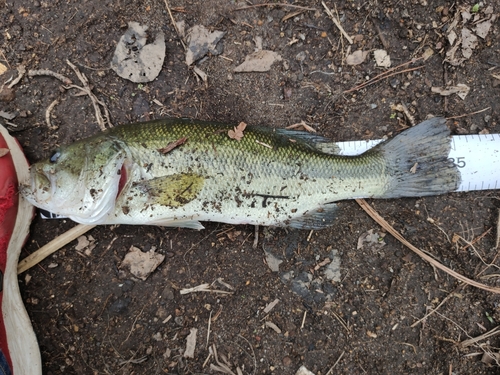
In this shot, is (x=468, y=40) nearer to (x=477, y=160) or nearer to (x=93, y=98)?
(x=477, y=160)

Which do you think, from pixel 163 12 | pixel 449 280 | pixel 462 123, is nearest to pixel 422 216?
pixel 449 280

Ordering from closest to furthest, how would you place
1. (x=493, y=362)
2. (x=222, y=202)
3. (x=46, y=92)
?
(x=222, y=202) → (x=493, y=362) → (x=46, y=92)

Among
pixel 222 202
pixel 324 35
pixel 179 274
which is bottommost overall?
pixel 179 274

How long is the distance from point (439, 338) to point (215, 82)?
3122mm

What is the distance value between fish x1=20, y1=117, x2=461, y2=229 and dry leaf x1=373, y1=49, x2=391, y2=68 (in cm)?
77

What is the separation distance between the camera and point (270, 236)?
3.49 metres

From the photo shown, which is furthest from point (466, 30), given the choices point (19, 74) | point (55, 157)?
point (19, 74)

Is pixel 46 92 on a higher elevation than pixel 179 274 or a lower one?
higher

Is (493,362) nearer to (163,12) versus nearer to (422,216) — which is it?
(422,216)

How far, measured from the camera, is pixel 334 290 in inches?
136

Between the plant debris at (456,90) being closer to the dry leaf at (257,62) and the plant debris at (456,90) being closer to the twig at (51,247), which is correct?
the dry leaf at (257,62)

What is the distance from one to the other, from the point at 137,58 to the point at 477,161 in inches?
129

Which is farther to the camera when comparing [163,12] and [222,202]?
[163,12]

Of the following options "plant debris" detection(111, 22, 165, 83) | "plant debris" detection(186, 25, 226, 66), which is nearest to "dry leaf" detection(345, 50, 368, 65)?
"plant debris" detection(186, 25, 226, 66)
